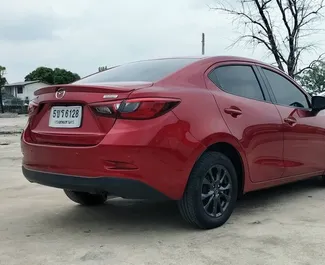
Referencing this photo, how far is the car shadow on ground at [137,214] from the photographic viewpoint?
410cm

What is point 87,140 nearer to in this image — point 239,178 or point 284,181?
point 239,178

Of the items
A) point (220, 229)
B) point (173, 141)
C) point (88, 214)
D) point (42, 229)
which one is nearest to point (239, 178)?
point (220, 229)

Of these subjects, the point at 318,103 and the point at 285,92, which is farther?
the point at 318,103

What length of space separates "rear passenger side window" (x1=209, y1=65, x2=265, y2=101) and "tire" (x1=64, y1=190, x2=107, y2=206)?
1.72 m

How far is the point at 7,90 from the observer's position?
82875 millimetres

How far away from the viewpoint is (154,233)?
388cm

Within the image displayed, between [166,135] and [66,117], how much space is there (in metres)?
0.85

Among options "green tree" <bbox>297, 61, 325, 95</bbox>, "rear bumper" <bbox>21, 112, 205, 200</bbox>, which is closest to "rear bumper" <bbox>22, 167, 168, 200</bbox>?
"rear bumper" <bbox>21, 112, 205, 200</bbox>

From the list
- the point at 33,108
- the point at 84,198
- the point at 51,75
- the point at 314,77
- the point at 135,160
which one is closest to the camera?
the point at 135,160

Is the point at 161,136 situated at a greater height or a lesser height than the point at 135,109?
lesser

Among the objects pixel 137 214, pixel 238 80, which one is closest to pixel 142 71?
pixel 238 80

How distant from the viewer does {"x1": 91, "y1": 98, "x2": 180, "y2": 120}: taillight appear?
3.47 m

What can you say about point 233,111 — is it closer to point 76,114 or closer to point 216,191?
point 216,191

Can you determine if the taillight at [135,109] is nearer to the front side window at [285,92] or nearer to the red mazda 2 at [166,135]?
the red mazda 2 at [166,135]
